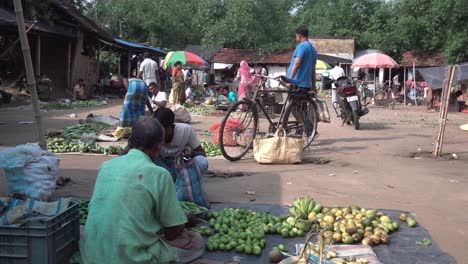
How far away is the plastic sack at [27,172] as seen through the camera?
4516 mm

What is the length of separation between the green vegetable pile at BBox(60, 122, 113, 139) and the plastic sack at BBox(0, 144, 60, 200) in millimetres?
4661

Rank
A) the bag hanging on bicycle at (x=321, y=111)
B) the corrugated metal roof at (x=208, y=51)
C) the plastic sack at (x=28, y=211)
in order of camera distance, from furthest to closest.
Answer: the corrugated metal roof at (x=208, y=51) → the bag hanging on bicycle at (x=321, y=111) → the plastic sack at (x=28, y=211)

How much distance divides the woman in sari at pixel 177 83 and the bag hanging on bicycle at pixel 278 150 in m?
9.32

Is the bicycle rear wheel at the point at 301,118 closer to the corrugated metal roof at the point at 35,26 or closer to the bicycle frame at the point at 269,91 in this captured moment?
the bicycle frame at the point at 269,91

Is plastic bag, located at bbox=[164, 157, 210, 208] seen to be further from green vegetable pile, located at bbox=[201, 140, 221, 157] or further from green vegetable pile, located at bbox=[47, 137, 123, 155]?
green vegetable pile, located at bbox=[47, 137, 123, 155]

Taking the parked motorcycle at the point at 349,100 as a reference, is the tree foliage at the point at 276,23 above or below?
above

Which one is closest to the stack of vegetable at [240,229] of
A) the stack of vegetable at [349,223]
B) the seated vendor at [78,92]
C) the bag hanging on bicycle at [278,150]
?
the stack of vegetable at [349,223]

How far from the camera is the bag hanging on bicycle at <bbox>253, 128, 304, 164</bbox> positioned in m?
7.28

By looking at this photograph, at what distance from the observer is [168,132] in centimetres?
486

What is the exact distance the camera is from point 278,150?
23.9 feet

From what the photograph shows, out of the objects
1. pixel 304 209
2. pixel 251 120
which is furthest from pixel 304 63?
pixel 304 209

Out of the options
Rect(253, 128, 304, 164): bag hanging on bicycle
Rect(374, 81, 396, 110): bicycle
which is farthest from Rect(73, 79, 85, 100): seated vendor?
Rect(253, 128, 304, 164): bag hanging on bicycle

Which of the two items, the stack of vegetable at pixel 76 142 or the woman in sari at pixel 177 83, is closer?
the stack of vegetable at pixel 76 142

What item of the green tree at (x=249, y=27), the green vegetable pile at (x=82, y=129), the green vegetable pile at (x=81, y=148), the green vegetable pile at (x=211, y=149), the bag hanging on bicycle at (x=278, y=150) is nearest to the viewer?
the bag hanging on bicycle at (x=278, y=150)
